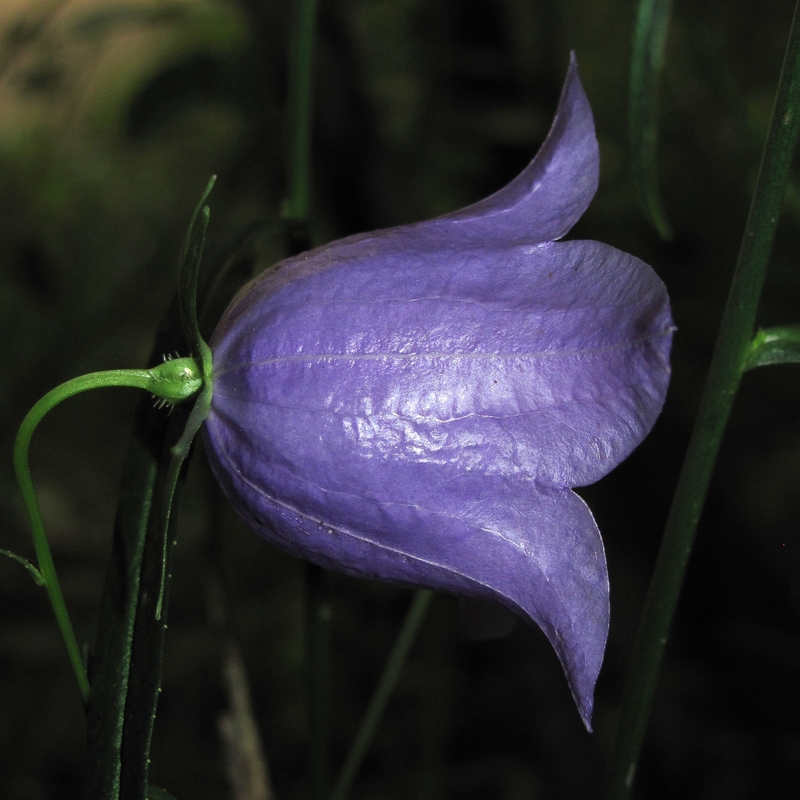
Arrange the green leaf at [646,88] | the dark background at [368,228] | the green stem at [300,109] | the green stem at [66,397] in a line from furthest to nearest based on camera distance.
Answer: the dark background at [368,228] → the green stem at [300,109] → the green leaf at [646,88] → the green stem at [66,397]

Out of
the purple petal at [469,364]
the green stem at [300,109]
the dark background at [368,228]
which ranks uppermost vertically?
the green stem at [300,109]

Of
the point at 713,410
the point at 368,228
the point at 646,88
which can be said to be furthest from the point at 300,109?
the point at 368,228

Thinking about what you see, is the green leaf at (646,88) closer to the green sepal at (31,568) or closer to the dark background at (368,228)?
the green sepal at (31,568)

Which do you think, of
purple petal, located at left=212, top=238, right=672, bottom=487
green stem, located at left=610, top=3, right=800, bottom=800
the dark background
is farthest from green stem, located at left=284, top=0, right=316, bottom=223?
the dark background

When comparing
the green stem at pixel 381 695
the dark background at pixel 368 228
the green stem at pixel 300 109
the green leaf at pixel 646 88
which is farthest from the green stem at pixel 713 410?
the dark background at pixel 368 228

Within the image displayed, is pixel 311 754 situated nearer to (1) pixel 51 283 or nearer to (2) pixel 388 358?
(2) pixel 388 358

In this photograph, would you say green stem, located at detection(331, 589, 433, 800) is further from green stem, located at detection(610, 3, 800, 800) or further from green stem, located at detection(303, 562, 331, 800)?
green stem, located at detection(610, 3, 800, 800)

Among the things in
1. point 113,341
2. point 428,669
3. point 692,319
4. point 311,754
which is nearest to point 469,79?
point 692,319
